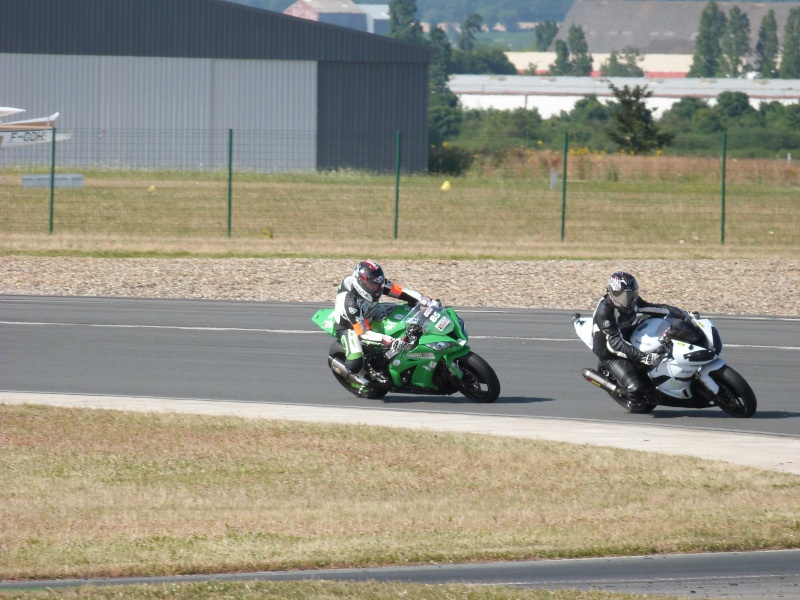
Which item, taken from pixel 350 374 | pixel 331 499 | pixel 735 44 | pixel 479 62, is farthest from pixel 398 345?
pixel 735 44

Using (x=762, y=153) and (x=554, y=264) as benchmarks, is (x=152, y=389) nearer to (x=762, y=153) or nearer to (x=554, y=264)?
(x=554, y=264)

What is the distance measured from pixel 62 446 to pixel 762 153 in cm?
3379

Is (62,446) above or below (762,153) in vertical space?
below

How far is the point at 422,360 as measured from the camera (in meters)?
12.9

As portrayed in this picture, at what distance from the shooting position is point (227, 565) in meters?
7.70

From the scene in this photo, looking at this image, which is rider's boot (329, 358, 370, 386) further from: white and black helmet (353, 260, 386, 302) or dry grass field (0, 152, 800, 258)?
dry grass field (0, 152, 800, 258)

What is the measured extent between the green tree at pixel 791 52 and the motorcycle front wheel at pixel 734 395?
6314 inches

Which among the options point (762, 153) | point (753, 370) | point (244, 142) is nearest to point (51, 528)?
point (753, 370)

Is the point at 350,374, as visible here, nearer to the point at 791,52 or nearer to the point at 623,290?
the point at 623,290

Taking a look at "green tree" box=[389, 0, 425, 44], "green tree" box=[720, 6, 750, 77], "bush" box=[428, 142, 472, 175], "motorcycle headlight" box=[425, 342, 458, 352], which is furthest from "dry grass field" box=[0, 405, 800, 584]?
"green tree" box=[720, 6, 750, 77]

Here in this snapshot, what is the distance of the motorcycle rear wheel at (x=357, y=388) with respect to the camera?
13.2 meters

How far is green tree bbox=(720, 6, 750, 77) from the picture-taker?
617 feet

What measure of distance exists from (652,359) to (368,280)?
2776 millimetres

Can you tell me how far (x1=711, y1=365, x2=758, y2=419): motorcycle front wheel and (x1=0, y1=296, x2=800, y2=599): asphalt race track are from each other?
142 mm
